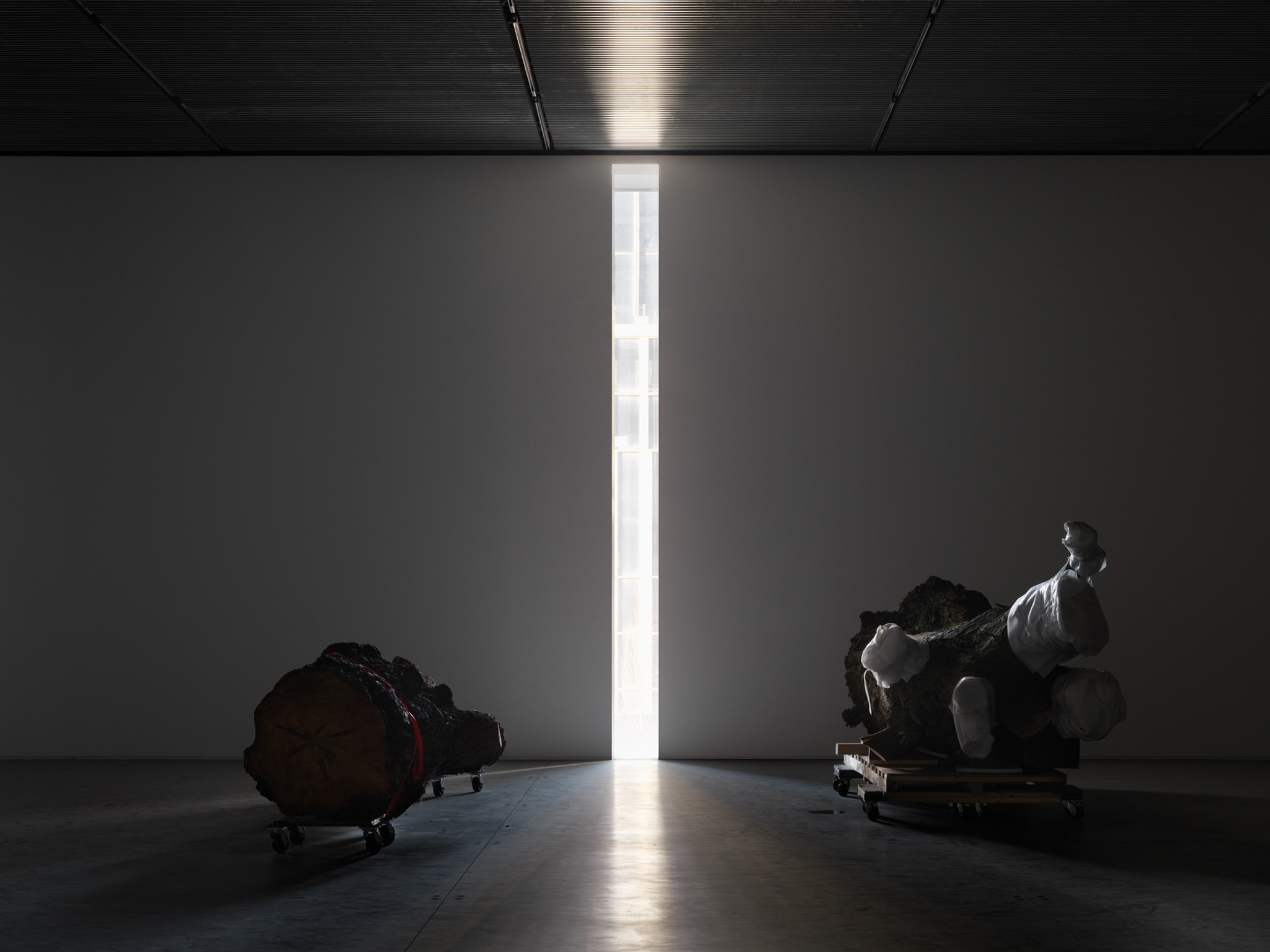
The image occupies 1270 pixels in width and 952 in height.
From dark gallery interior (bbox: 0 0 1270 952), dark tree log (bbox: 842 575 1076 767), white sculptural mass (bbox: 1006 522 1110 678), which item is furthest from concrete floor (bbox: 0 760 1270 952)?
dark gallery interior (bbox: 0 0 1270 952)

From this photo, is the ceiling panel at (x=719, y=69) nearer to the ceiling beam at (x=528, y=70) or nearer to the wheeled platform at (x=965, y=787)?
the ceiling beam at (x=528, y=70)

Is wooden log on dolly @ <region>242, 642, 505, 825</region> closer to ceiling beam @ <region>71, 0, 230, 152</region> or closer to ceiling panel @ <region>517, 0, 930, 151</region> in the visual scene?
ceiling panel @ <region>517, 0, 930, 151</region>

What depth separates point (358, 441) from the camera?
8.47 meters

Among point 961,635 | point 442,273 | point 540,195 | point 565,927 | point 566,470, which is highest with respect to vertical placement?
point 540,195

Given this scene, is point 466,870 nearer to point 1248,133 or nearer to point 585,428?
point 585,428

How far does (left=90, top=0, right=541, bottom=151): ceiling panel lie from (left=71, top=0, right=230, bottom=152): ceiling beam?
4 cm

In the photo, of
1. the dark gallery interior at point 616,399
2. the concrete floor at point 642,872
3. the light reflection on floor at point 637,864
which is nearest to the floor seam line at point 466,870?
the concrete floor at point 642,872

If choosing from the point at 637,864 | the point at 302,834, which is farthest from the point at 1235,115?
the point at 302,834

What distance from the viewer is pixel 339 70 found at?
7285 millimetres

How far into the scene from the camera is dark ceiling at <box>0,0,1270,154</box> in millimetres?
6637

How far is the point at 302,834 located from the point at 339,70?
4.77 metres

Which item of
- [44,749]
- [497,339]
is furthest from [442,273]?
[44,749]

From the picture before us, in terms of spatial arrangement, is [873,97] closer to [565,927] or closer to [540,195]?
[540,195]

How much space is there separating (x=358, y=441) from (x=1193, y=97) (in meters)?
6.45
